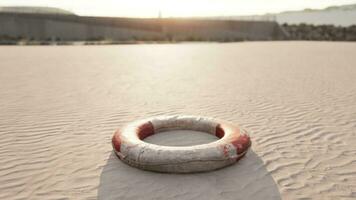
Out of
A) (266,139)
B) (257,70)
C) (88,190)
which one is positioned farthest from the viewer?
(257,70)

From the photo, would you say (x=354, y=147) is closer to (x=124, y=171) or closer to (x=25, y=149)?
(x=124, y=171)

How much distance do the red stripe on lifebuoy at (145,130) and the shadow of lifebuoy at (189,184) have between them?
708 mm

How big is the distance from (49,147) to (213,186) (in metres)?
2.59

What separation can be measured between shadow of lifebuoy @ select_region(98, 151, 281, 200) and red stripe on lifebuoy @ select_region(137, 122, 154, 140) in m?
0.71

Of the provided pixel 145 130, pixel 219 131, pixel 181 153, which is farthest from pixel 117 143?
pixel 219 131

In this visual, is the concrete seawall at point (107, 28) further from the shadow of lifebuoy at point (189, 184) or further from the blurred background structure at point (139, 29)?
the shadow of lifebuoy at point (189, 184)

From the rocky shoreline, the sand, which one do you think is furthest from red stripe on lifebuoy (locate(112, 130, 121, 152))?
the rocky shoreline

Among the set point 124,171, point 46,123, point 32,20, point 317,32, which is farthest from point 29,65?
point 317,32

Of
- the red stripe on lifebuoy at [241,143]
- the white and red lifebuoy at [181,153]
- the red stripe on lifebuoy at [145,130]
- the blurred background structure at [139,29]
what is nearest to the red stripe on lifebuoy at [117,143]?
the white and red lifebuoy at [181,153]

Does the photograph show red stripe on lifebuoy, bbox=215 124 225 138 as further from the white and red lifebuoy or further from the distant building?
the distant building

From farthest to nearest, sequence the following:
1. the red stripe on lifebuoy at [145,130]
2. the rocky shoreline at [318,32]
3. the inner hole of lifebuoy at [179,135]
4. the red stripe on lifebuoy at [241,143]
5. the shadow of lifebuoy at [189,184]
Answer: the rocky shoreline at [318,32] → the inner hole of lifebuoy at [179,135] → the red stripe on lifebuoy at [145,130] → the red stripe on lifebuoy at [241,143] → the shadow of lifebuoy at [189,184]

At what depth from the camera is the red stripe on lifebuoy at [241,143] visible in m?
4.00

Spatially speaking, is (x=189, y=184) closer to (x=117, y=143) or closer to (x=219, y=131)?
(x=117, y=143)

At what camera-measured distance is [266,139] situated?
16.8 feet
